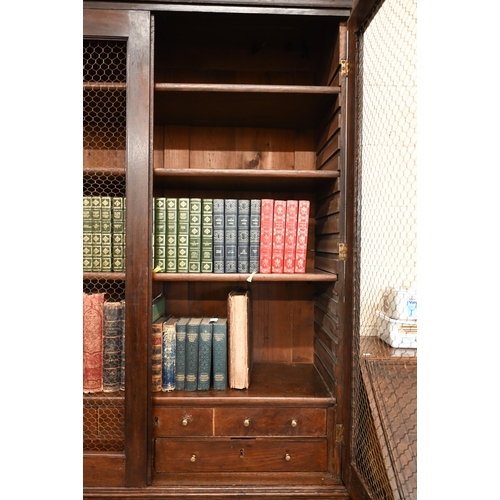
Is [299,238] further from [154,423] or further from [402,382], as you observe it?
[154,423]

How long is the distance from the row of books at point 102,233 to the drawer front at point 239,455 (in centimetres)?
64

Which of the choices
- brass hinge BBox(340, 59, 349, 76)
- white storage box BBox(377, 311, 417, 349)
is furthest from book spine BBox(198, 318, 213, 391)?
brass hinge BBox(340, 59, 349, 76)

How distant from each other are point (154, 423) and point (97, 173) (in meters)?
0.88

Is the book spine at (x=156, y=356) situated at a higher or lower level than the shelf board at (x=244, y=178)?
lower

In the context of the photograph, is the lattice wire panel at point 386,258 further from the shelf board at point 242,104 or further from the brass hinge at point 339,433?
the shelf board at point 242,104

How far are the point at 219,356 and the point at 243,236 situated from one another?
0.44 m

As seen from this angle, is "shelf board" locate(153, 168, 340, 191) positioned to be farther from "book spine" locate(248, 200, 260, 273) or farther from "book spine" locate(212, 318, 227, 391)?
"book spine" locate(212, 318, 227, 391)

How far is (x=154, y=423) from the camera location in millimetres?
1338

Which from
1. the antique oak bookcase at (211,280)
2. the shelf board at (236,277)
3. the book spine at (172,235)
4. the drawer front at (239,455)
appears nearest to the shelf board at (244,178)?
the antique oak bookcase at (211,280)

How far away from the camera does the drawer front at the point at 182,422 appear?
1338 millimetres

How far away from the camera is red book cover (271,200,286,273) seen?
1.43 metres

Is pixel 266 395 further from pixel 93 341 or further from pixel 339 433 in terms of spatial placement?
pixel 93 341

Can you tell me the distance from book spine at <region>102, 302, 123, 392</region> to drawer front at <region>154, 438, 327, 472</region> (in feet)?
0.87
